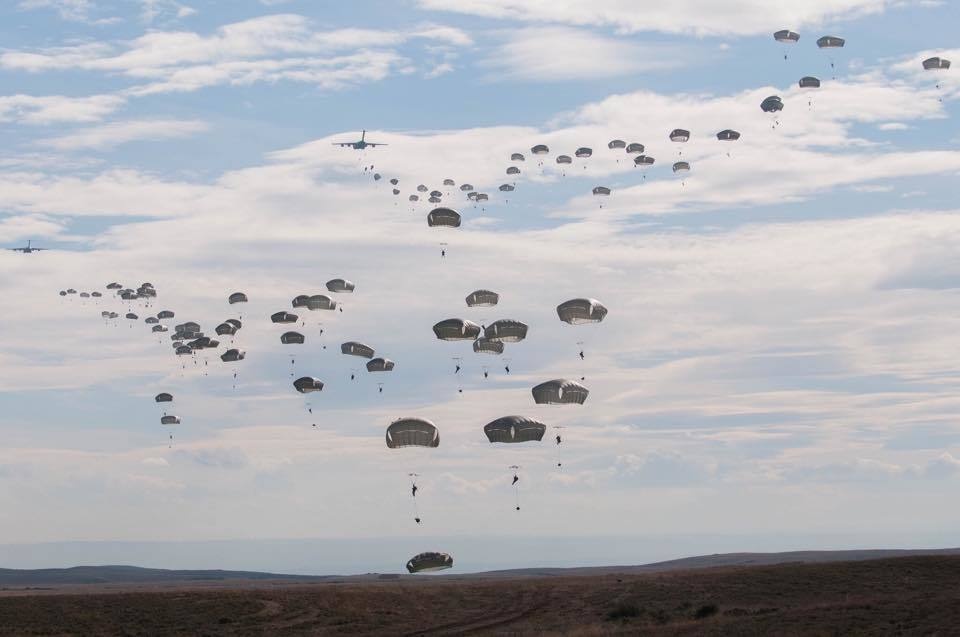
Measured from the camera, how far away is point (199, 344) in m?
116

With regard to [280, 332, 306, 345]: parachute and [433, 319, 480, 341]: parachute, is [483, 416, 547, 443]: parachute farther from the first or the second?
[280, 332, 306, 345]: parachute

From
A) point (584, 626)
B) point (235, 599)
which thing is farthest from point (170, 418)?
point (584, 626)

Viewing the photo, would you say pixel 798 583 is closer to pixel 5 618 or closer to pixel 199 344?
pixel 5 618

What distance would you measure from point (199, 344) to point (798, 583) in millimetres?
63329

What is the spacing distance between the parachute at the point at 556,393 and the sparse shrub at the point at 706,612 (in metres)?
17.1

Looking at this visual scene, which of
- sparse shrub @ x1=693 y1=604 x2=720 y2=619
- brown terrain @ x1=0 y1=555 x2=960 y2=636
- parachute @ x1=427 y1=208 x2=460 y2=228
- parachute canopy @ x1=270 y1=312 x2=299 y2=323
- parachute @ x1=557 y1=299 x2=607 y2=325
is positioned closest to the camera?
brown terrain @ x1=0 y1=555 x2=960 y2=636

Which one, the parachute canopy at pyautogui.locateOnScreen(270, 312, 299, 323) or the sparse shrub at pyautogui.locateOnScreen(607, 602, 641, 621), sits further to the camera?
the parachute canopy at pyautogui.locateOnScreen(270, 312, 299, 323)

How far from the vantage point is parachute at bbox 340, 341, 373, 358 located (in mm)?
100688

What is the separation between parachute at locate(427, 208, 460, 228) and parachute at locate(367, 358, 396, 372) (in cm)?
A: 1320

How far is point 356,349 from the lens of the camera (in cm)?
10169

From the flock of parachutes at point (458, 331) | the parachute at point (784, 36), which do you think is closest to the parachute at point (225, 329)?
the flock of parachutes at point (458, 331)

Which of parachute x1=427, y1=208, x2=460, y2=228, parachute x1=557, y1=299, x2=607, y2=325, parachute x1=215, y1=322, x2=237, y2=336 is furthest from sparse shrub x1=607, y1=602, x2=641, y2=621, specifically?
parachute x1=215, y1=322, x2=237, y2=336

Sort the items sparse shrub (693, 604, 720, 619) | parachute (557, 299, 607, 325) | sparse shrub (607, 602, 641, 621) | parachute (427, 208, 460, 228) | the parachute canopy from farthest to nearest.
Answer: the parachute canopy
parachute (427, 208, 460, 228)
parachute (557, 299, 607, 325)
sparse shrub (607, 602, 641, 621)
sparse shrub (693, 604, 720, 619)

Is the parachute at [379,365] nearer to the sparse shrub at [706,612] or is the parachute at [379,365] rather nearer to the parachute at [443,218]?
the parachute at [443,218]
